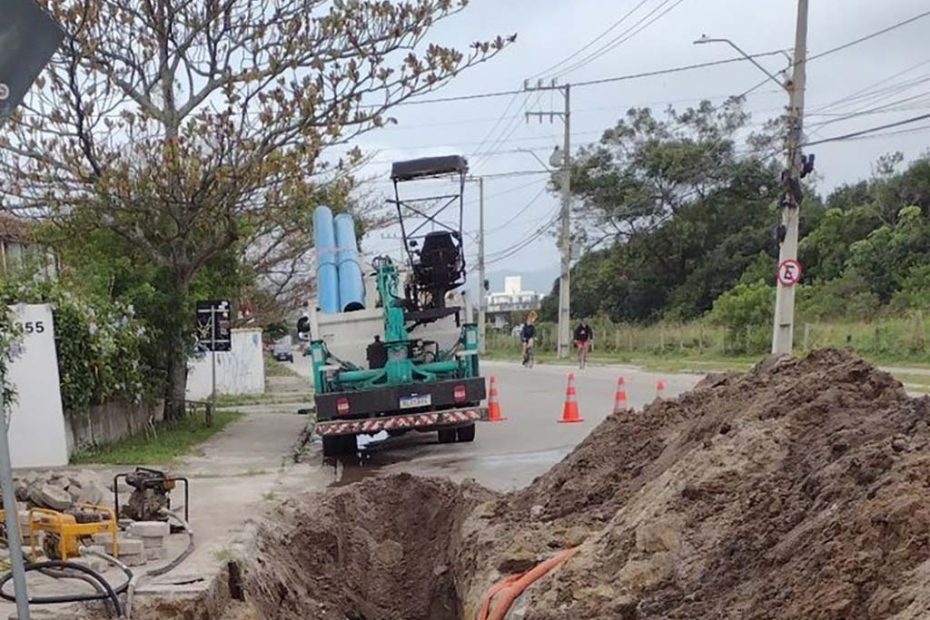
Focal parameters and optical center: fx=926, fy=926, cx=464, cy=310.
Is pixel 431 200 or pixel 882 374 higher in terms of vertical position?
pixel 431 200

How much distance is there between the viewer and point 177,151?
14.1m

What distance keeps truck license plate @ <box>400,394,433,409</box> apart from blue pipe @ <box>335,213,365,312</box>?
1.83m

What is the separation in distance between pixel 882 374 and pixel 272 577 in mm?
4967

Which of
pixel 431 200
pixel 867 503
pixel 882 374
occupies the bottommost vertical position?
pixel 867 503

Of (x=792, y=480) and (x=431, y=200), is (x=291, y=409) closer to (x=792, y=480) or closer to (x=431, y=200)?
(x=431, y=200)

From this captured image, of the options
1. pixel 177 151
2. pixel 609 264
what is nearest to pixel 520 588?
pixel 177 151

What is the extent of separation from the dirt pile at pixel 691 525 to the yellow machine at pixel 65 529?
4.05 ft

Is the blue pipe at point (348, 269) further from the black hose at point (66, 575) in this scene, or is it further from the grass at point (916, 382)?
the grass at point (916, 382)

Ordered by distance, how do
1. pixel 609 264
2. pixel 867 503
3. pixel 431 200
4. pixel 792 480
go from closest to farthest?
1. pixel 867 503
2. pixel 792 480
3. pixel 431 200
4. pixel 609 264

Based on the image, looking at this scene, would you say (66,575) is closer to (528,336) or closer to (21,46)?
(21,46)

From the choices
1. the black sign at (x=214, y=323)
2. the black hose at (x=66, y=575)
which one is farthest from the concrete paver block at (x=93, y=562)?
the black sign at (x=214, y=323)

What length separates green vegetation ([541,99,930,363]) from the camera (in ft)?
129

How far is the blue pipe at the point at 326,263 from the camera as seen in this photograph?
1409 centimetres

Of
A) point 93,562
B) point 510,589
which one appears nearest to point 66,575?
point 93,562
